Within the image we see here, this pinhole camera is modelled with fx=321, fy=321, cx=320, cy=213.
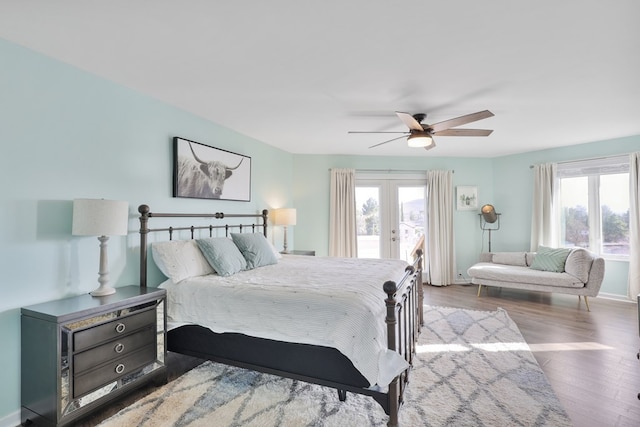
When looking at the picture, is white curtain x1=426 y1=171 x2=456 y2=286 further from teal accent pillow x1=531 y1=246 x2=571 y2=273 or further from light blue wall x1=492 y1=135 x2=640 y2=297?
teal accent pillow x1=531 y1=246 x2=571 y2=273

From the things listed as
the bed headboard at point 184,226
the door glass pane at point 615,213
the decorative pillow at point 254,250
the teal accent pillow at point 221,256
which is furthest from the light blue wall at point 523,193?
the teal accent pillow at point 221,256

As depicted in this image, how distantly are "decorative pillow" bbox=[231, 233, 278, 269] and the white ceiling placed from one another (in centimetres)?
143

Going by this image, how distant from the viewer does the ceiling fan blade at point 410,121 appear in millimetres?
2940

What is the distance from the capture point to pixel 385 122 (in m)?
3.94

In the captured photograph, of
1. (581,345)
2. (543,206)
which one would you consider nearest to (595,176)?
(543,206)

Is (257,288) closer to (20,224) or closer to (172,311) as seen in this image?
(172,311)

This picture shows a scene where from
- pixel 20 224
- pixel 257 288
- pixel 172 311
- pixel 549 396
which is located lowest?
pixel 549 396

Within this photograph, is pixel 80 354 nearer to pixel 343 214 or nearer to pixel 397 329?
pixel 397 329

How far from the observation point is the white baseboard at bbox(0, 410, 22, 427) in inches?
81.1

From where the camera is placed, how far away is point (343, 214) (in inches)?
235

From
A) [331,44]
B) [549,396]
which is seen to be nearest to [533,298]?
[549,396]

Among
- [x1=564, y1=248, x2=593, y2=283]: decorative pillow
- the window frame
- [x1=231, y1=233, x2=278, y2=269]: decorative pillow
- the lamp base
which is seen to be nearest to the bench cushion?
[x1=564, y1=248, x2=593, y2=283]: decorative pillow

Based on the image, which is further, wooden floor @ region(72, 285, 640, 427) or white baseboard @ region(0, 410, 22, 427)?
wooden floor @ region(72, 285, 640, 427)

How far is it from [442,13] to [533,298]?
4954 millimetres
